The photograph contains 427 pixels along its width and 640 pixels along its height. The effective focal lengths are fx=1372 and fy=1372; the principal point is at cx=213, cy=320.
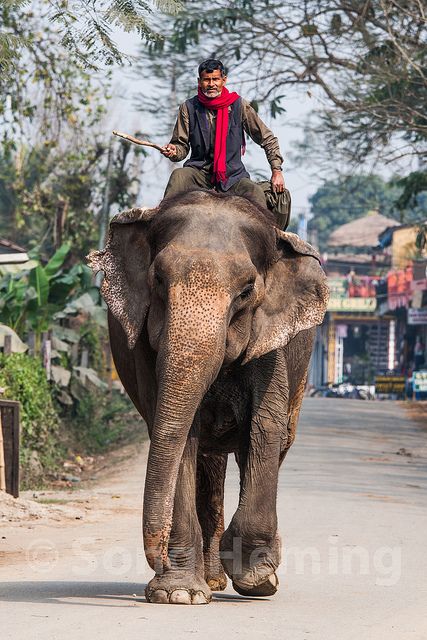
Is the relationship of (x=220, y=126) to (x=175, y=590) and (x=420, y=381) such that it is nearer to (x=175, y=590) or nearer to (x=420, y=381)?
(x=175, y=590)

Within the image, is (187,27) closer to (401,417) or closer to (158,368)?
(401,417)

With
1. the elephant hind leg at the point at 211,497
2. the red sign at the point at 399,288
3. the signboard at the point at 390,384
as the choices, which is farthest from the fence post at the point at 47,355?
the red sign at the point at 399,288

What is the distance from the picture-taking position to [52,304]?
62.0 ft

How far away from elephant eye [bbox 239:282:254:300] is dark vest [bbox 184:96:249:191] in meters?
0.98

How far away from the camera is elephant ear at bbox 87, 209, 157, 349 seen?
7.06m

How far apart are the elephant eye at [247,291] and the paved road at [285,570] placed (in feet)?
5.04

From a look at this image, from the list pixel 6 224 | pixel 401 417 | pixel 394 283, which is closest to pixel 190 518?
pixel 401 417

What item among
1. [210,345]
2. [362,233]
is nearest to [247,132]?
[210,345]

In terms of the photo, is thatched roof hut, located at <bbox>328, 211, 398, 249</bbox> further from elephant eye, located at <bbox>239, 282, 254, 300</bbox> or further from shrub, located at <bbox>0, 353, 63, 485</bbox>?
elephant eye, located at <bbox>239, 282, 254, 300</bbox>

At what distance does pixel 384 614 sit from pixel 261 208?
2.17 m

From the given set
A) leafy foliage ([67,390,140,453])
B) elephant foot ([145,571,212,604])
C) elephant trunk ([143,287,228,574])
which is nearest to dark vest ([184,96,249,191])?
elephant trunk ([143,287,228,574])

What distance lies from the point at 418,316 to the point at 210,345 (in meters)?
40.1

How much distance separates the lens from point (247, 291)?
268 inches

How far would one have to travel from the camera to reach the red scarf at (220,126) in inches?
298
